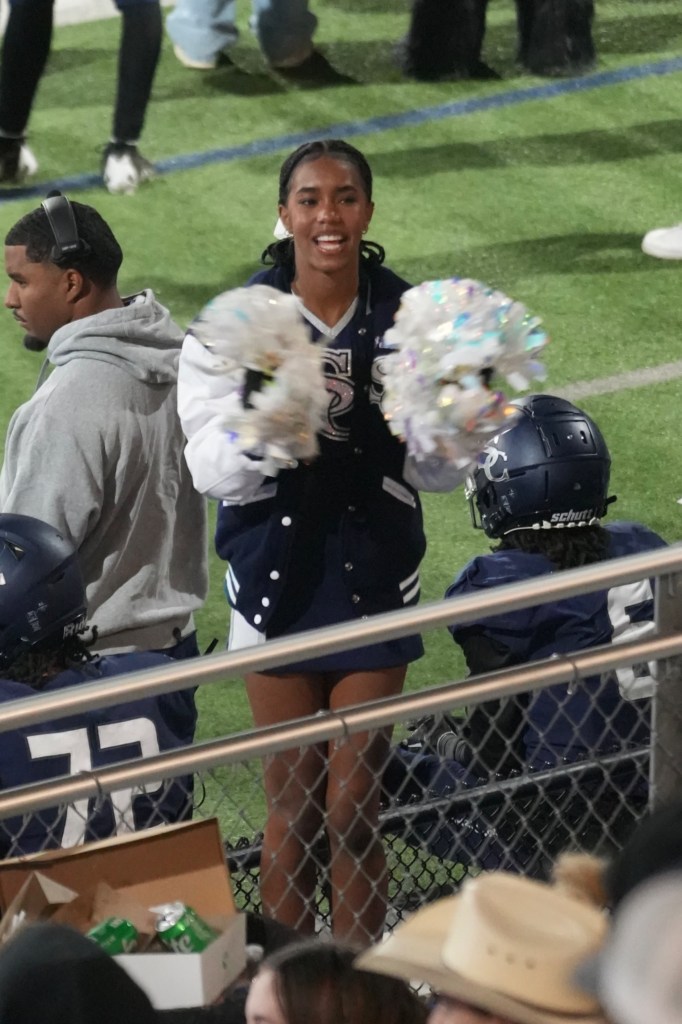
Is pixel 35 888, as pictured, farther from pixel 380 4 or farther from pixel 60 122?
pixel 380 4

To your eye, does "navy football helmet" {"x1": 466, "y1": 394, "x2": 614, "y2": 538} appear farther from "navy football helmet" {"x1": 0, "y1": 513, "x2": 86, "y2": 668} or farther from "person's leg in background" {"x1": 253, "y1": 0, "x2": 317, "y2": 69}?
"person's leg in background" {"x1": 253, "y1": 0, "x2": 317, "y2": 69}

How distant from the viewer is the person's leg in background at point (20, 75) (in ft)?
27.8

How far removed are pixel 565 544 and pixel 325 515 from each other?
2.10 ft

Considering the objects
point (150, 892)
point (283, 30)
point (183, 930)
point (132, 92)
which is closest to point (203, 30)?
point (283, 30)

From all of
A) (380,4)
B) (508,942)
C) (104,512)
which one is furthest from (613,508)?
(380,4)

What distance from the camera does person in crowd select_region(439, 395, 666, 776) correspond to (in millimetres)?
3652

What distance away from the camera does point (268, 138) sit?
29.6 ft

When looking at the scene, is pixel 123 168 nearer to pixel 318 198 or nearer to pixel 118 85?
pixel 118 85

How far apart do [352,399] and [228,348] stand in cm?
37

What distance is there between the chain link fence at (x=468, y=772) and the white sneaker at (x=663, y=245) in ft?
13.3

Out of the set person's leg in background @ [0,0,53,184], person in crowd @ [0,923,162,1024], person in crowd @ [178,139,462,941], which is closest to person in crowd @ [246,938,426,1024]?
person in crowd @ [0,923,162,1024]

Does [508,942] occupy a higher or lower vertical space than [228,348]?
higher

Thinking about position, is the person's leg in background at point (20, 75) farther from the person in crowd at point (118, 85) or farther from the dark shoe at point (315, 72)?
the dark shoe at point (315, 72)

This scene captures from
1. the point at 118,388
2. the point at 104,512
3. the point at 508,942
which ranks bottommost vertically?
the point at 104,512
